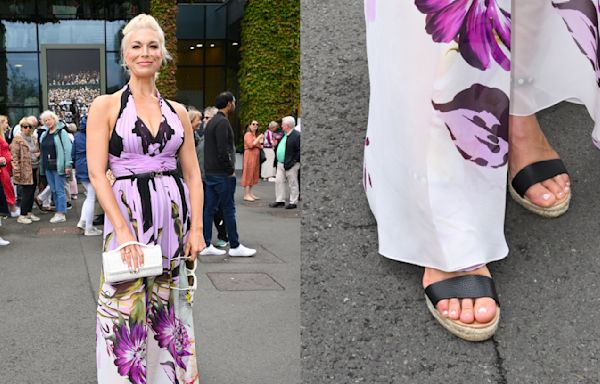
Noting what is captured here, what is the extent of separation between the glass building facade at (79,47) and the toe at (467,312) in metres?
23.5

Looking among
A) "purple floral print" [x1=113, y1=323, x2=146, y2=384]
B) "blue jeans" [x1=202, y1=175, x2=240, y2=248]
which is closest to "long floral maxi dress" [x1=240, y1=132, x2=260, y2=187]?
"blue jeans" [x1=202, y1=175, x2=240, y2=248]

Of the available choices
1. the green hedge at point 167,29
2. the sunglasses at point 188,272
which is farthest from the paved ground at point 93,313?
the green hedge at point 167,29

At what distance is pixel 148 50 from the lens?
281 cm

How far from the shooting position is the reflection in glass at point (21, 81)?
24641mm

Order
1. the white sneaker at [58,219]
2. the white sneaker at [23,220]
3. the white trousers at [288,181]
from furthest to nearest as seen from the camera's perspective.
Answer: the white trousers at [288,181], the white sneaker at [58,219], the white sneaker at [23,220]

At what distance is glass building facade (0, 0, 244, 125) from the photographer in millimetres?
24188

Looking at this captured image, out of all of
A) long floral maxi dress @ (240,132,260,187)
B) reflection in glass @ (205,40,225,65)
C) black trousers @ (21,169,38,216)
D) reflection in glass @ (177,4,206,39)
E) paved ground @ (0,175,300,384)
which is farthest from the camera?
reflection in glass @ (205,40,225,65)

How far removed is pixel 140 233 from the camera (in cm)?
276

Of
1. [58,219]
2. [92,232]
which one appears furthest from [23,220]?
[92,232]

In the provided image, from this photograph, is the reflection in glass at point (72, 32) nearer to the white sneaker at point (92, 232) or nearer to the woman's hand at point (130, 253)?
the white sneaker at point (92, 232)

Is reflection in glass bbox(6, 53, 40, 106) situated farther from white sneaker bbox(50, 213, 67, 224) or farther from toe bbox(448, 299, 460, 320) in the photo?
toe bbox(448, 299, 460, 320)

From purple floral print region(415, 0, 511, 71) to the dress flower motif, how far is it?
1.95 meters

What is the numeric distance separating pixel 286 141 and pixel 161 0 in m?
9.58

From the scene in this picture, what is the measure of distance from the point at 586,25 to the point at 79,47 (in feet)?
82.2
